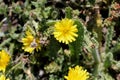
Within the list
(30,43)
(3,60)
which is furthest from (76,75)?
(3,60)

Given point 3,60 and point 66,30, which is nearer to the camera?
point 66,30

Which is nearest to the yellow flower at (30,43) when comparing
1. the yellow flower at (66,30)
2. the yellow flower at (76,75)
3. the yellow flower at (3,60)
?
the yellow flower at (3,60)

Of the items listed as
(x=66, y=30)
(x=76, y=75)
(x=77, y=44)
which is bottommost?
(x=76, y=75)

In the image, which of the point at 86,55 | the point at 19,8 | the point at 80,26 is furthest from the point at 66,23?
the point at 19,8

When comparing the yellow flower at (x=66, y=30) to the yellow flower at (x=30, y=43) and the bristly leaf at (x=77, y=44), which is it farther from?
the yellow flower at (x=30, y=43)

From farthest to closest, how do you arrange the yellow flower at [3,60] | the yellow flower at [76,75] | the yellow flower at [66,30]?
the yellow flower at [3,60] < the yellow flower at [66,30] < the yellow flower at [76,75]

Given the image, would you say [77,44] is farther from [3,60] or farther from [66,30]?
[3,60]

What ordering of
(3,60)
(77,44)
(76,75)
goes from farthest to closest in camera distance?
1. (3,60)
2. (77,44)
3. (76,75)

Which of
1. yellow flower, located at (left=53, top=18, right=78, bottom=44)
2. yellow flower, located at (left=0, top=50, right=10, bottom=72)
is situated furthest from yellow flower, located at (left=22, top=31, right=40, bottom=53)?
yellow flower, located at (left=53, top=18, right=78, bottom=44)
